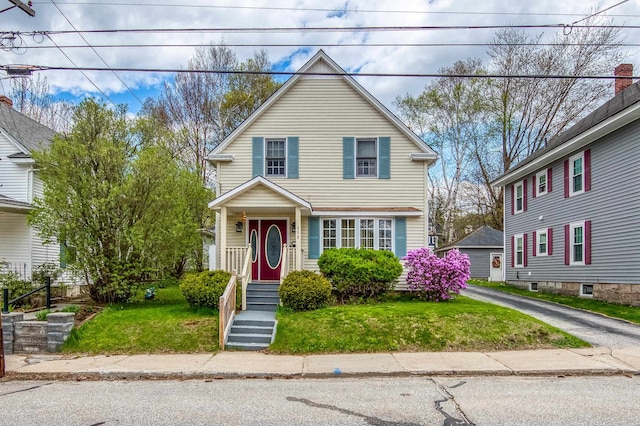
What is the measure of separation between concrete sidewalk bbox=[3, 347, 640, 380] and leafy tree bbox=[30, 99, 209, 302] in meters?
3.02

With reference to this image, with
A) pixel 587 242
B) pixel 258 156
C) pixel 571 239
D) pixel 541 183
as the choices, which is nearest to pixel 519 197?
pixel 541 183

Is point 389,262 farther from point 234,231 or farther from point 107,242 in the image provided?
point 107,242

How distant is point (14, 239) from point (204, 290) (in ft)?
28.3

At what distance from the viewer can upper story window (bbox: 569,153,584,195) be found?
16641mm

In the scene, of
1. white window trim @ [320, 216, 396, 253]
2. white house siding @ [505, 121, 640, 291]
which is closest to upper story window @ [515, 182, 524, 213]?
white house siding @ [505, 121, 640, 291]

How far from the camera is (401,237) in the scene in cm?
1426

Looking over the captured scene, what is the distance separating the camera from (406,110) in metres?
34.6

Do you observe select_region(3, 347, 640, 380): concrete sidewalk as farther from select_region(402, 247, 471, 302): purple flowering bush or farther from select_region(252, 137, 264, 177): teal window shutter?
select_region(252, 137, 264, 177): teal window shutter

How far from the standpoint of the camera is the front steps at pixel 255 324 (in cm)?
919

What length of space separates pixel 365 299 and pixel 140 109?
20.7 m

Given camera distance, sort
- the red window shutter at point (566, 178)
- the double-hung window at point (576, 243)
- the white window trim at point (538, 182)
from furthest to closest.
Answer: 1. the white window trim at point (538, 182)
2. the red window shutter at point (566, 178)
3. the double-hung window at point (576, 243)

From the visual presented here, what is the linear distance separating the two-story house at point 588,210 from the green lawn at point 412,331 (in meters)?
6.52

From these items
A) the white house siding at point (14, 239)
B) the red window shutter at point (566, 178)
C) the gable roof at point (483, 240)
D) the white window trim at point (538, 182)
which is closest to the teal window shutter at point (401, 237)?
the red window shutter at point (566, 178)

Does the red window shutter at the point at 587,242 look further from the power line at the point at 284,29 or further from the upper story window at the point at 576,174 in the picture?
the power line at the point at 284,29
